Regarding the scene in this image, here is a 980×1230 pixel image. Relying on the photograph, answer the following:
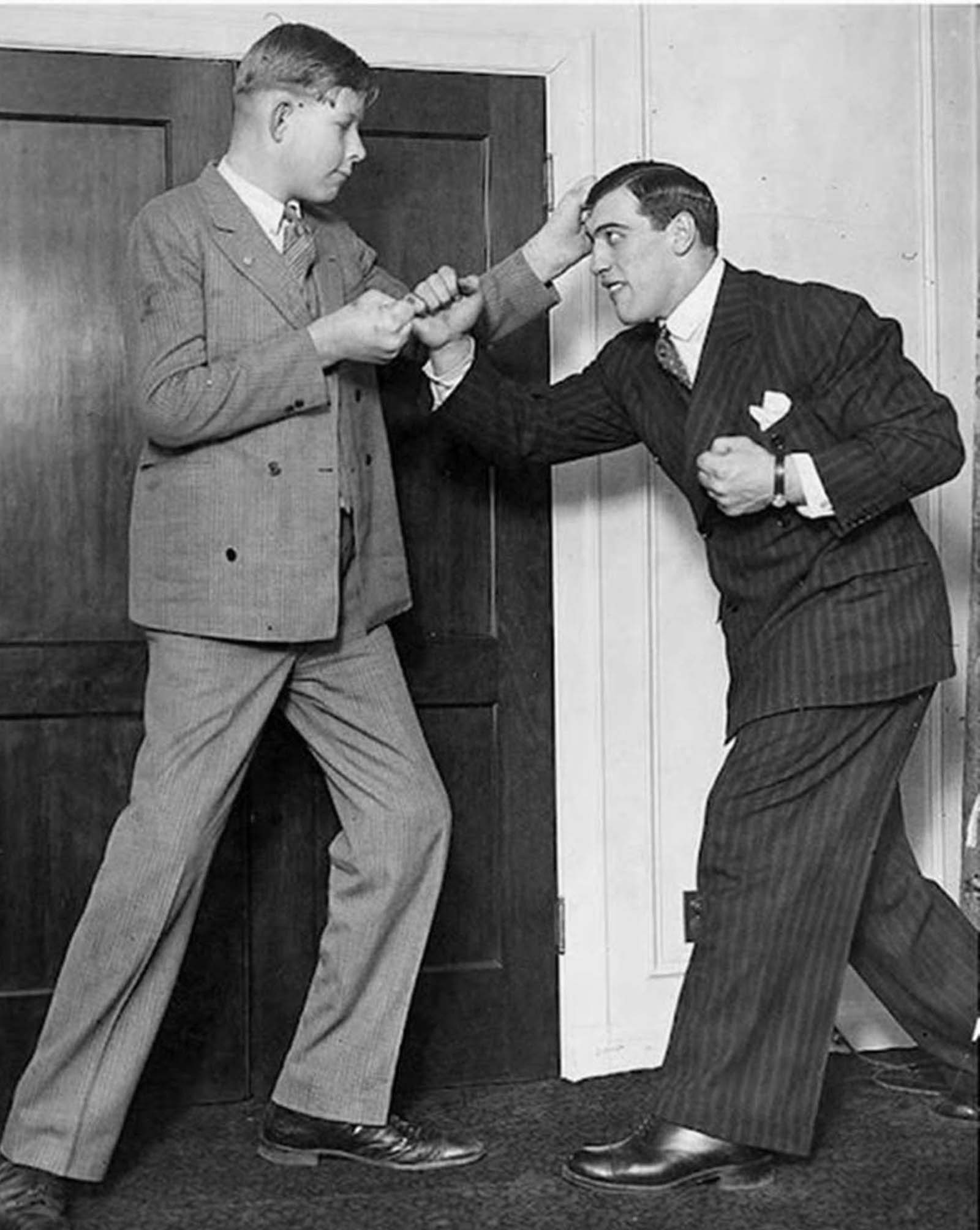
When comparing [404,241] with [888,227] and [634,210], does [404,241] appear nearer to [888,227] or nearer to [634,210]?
[634,210]

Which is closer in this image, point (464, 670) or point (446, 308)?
point (446, 308)

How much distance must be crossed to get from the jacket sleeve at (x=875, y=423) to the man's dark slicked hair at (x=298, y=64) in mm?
873

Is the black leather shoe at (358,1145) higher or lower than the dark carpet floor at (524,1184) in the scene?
higher

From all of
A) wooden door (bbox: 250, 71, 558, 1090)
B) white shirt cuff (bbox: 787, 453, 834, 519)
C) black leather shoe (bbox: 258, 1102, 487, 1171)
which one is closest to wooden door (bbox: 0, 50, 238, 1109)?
wooden door (bbox: 250, 71, 558, 1090)

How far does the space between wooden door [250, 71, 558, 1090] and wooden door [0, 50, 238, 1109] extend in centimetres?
32

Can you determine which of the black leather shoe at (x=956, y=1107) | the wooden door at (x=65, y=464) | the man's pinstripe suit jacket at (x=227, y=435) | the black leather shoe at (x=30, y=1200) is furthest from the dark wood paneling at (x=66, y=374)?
the black leather shoe at (x=956, y=1107)

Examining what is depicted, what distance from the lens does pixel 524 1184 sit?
10.3 ft

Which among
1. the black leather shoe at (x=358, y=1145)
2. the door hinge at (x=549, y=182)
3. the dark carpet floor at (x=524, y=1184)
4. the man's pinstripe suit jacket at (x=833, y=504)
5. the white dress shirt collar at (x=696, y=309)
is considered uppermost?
the door hinge at (x=549, y=182)

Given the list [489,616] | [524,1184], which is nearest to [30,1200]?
[524,1184]

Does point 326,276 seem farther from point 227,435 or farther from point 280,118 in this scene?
point 227,435

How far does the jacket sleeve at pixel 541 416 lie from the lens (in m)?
3.45

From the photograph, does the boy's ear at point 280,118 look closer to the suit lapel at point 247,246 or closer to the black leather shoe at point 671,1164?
the suit lapel at point 247,246

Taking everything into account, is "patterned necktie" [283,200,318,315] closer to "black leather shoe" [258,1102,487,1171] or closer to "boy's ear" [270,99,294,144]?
"boy's ear" [270,99,294,144]

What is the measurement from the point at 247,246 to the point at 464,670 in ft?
3.25
